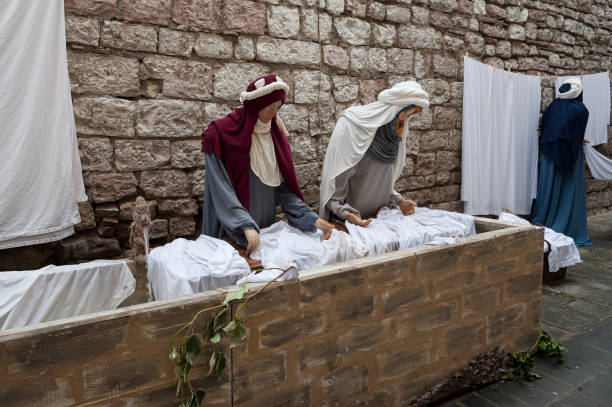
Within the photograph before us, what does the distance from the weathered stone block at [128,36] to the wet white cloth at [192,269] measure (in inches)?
66.8

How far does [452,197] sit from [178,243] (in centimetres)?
411

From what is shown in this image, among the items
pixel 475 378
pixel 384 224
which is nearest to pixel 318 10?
pixel 384 224

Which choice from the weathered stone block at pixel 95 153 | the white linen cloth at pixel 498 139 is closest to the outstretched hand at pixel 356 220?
the weathered stone block at pixel 95 153

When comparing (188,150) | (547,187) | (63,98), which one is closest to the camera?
(63,98)

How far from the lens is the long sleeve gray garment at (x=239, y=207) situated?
7.56ft

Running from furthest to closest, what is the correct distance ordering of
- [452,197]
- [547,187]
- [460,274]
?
[547,187] < [452,197] < [460,274]

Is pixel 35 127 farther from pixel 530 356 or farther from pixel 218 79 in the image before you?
pixel 530 356

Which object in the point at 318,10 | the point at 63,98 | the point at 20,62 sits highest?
the point at 318,10

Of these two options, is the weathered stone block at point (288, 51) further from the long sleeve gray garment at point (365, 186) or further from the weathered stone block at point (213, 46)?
the long sleeve gray garment at point (365, 186)

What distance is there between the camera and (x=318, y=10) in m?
4.02

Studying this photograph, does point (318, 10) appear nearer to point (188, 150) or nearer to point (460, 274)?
point (188, 150)

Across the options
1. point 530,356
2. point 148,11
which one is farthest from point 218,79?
point 530,356

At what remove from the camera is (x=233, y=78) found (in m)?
3.57

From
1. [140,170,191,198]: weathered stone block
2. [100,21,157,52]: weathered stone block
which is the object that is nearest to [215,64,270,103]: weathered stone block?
[100,21,157,52]: weathered stone block
